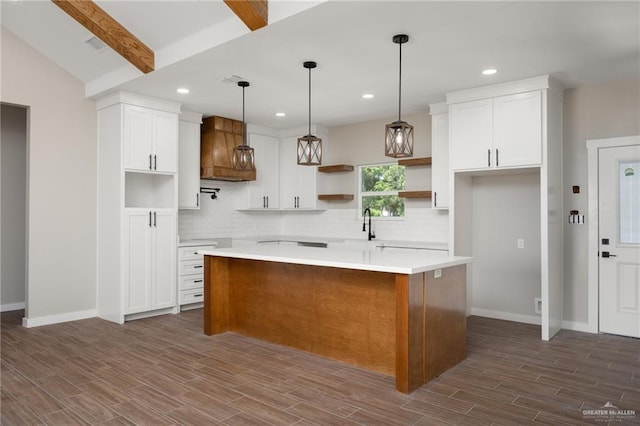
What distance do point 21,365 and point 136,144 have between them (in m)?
2.63

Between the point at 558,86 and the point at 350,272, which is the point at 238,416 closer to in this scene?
the point at 350,272

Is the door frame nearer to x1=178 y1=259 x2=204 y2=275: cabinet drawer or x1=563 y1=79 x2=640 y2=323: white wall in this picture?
x1=563 y1=79 x2=640 y2=323: white wall

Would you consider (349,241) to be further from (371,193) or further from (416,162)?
(416,162)

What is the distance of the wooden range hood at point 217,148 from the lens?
20.7ft

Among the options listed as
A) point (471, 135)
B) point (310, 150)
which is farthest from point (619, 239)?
point (310, 150)

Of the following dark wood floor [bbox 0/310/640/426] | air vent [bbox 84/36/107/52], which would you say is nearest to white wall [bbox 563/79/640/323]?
dark wood floor [bbox 0/310/640/426]

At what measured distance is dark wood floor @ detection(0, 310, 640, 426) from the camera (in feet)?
9.27

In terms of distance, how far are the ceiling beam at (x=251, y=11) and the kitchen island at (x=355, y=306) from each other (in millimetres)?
1889

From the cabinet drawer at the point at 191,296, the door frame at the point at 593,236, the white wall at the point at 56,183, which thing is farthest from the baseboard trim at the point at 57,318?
the door frame at the point at 593,236

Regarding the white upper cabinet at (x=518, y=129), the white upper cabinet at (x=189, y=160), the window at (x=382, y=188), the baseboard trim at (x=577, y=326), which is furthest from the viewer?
the window at (x=382, y=188)

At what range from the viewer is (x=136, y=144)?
5.32 metres

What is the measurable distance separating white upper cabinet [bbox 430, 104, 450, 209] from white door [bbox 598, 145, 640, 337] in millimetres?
1624

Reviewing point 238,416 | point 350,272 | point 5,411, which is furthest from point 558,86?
point 5,411

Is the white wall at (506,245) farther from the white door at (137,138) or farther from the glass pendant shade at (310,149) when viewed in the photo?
the white door at (137,138)
